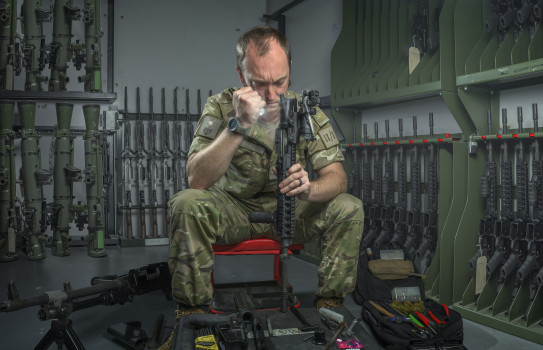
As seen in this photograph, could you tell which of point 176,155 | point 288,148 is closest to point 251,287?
point 288,148

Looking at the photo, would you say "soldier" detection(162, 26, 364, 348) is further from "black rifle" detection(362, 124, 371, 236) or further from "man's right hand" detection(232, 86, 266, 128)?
"black rifle" detection(362, 124, 371, 236)

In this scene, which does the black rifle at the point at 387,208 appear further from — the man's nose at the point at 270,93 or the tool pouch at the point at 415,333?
the man's nose at the point at 270,93

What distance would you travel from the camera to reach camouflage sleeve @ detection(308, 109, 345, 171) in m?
2.44

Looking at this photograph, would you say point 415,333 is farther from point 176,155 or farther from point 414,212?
point 176,155

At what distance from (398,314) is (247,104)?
1458 millimetres

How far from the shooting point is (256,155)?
8.13ft

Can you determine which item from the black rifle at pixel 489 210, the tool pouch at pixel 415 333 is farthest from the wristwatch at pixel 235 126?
the black rifle at pixel 489 210

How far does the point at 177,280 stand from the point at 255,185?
2.37ft

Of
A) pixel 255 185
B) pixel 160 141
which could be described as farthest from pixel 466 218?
pixel 160 141

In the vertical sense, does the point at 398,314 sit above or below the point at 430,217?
below

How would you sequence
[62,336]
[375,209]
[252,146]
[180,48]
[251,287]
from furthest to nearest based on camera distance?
[180,48]
[375,209]
[251,287]
[252,146]
[62,336]

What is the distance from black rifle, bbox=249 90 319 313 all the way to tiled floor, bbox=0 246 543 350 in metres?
0.52

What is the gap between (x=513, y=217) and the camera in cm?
264

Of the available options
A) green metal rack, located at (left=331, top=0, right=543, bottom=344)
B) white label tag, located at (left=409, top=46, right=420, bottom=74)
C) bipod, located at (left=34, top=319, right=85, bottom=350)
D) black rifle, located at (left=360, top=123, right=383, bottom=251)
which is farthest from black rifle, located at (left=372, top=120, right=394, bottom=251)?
bipod, located at (left=34, top=319, right=85, bottom=350)
